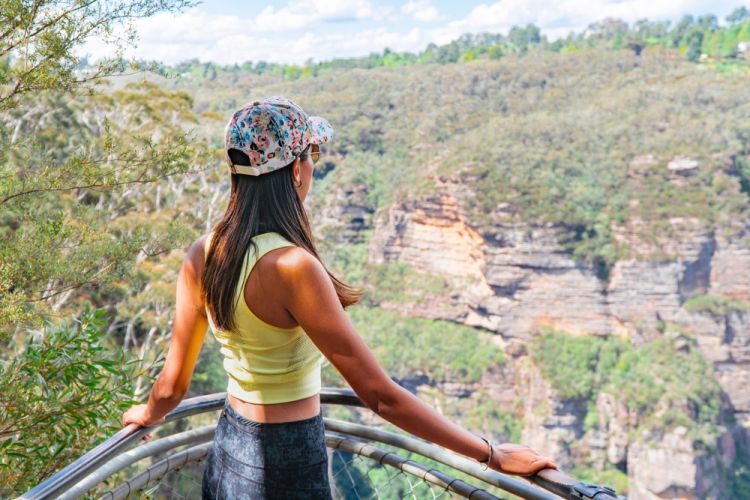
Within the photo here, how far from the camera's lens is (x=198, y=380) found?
27.2 feet

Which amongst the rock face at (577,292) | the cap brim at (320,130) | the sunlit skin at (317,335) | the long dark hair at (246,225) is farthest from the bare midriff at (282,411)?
the rock face at (577,292)

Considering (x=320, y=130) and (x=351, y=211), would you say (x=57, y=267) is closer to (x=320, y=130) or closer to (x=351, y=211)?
(x=320, y=130)

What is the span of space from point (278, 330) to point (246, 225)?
4.8 inches

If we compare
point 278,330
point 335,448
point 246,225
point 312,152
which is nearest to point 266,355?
point 278,330

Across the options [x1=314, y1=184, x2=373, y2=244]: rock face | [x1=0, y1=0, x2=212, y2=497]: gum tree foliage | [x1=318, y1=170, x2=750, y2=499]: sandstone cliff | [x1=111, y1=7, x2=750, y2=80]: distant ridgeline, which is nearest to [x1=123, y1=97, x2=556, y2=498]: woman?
[x1=0, y1=0, x2=212, y2=497]: gum tree foliage

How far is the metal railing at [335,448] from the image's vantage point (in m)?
0.87

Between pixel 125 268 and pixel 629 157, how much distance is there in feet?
85.9

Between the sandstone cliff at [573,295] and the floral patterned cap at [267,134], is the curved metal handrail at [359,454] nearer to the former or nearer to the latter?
the floral patterned cap at [267,134]

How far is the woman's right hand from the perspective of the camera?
0.87 m

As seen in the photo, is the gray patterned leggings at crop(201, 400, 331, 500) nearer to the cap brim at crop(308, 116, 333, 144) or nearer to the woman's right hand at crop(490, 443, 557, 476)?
the woman's right hand at crop(490, 443, 557, 476)

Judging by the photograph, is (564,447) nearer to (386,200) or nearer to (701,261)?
(701,261)

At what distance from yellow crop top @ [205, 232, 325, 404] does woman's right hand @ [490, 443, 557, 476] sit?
235mm

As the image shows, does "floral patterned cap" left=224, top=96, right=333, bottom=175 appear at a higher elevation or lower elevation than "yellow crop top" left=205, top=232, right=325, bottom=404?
higher

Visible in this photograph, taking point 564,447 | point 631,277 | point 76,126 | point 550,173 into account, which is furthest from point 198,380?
point 550,173
